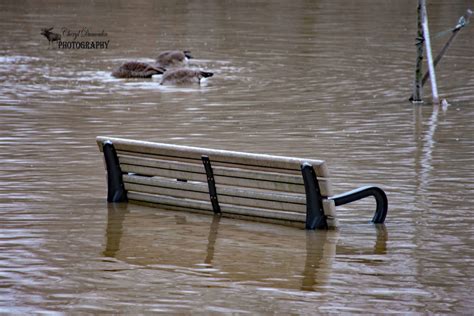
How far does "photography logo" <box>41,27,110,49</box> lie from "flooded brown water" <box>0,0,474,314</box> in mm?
278

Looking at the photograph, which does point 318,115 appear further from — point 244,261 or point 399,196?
point 244,261

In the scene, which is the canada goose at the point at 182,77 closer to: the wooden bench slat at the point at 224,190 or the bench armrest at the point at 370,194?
the wooden bench slat at the point at 224,190

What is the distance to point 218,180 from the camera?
361 inches

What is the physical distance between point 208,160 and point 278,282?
2073 millimetres

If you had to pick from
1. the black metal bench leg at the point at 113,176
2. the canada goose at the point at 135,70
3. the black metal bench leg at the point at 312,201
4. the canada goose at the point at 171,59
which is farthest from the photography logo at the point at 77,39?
the black metal bench leg at the point at 312,201

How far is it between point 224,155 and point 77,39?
70.0ft

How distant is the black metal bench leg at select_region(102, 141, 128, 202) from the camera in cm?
977

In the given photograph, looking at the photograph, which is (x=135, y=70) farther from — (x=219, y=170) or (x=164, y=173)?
(x=219, y=170)

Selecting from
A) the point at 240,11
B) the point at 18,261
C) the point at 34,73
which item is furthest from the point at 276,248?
the point at 240,11

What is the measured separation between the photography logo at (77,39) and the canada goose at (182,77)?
24.3ft

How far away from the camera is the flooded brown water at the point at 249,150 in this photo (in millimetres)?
7102

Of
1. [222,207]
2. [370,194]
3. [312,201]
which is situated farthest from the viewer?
[222,207]

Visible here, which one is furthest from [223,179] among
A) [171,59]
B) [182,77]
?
[171,59]

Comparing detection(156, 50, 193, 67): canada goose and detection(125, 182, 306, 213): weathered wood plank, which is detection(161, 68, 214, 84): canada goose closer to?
detection(156, 50, 193, 67): canada goose
